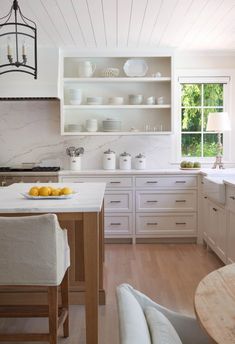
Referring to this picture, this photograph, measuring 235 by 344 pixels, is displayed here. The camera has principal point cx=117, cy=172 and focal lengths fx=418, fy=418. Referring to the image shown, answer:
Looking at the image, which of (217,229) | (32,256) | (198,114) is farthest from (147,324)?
(198,114)

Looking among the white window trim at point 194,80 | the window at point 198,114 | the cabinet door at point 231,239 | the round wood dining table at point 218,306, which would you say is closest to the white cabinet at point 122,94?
the white window trim at point 194,80

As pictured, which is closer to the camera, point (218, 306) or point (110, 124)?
point (218, 306)

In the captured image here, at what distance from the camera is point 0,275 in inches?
84.9

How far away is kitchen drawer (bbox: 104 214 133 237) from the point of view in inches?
200

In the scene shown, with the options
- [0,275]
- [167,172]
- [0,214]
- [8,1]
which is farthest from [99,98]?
[0,275]

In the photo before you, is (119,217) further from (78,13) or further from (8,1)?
(8,1)

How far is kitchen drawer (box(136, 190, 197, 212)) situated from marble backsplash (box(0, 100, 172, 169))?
0.64 meters

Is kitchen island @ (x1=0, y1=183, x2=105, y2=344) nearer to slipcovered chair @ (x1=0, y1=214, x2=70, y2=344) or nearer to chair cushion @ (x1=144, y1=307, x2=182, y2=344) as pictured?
slipcovered chair @ (x1=0, y1=214, x2=70, y2=344)

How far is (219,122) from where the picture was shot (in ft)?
16.9

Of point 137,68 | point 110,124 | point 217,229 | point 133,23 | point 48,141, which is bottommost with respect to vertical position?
point 217,229

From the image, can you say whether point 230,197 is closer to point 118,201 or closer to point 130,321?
point 118,201

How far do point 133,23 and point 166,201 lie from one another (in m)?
2.10

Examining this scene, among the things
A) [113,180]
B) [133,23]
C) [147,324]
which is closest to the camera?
[147,324]

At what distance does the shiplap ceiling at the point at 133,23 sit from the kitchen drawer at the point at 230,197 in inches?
63.0
